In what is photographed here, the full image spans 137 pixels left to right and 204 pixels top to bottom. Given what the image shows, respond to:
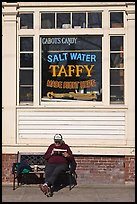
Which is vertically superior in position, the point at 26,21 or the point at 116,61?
the point at 26,21

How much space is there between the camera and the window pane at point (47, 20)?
10094mm

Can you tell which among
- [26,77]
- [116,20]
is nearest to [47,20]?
[26,77]

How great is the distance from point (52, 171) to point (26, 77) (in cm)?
242

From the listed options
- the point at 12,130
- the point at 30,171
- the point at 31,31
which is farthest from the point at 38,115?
the point at 31,31

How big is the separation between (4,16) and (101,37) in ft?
7.77

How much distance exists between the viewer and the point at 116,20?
1005 centimetres

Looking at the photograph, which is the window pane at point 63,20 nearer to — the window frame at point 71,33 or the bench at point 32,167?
the window frame at point 71,33

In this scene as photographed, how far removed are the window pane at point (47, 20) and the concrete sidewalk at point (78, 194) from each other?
3.82 m

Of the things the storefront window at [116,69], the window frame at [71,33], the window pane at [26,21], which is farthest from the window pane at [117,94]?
the window pane at [26,21]

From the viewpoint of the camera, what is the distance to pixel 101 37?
10.0 m

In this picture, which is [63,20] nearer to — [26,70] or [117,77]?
[26,70]

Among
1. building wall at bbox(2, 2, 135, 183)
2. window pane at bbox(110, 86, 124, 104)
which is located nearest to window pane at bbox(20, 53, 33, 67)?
building wall at bbox(2, 2, 135, 183)

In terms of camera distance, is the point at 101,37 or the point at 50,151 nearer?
the point at 50,151

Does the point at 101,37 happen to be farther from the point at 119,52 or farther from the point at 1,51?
the point at 1,51
